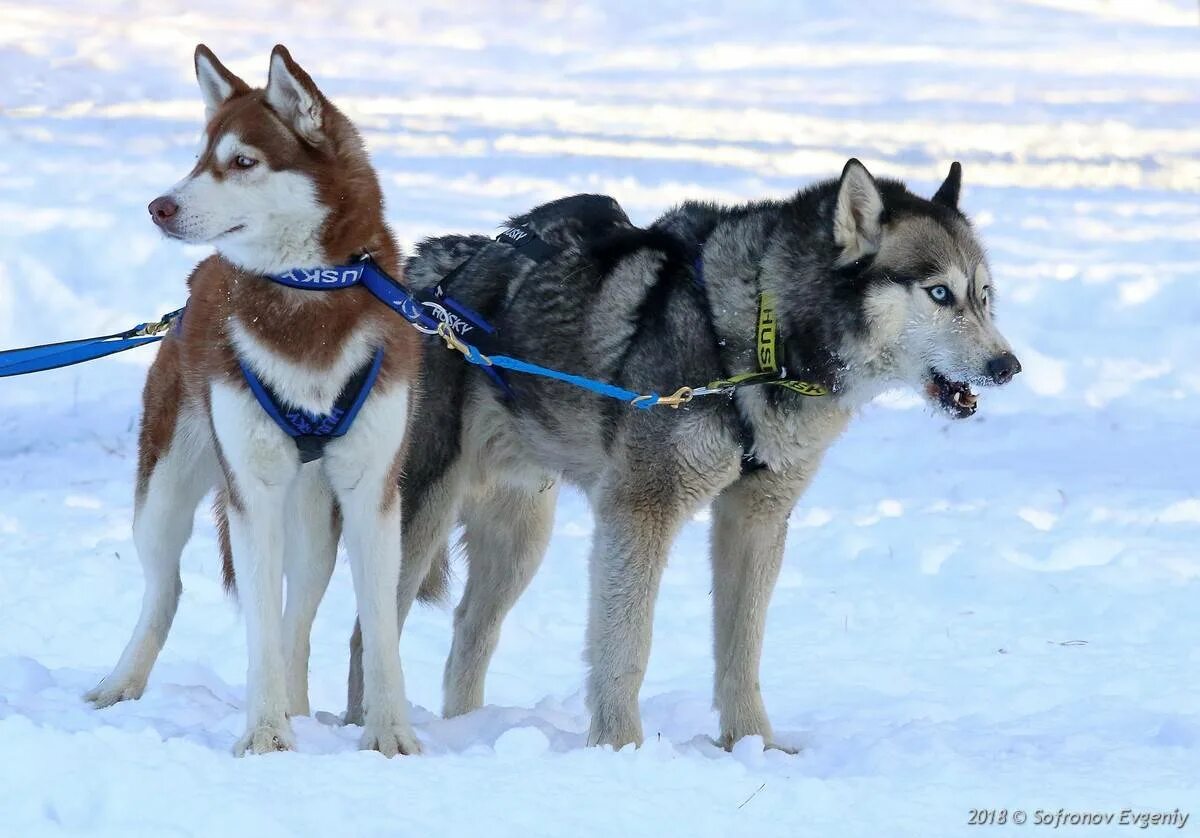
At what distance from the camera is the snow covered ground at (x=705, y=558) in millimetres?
3564

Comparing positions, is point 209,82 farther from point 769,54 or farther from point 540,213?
point 769,54

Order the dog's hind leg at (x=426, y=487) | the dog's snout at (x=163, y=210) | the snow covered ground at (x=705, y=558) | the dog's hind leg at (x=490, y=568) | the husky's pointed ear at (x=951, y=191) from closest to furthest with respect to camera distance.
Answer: the snow covered ground at (x=705, y=558)
the dog's snout at (x=163, y=210)
the husky's pointed ear at (x=951, y=191)
the dog's hind leg at (x=426, y=487)
the dog's hind leg at (x=490, y=568)

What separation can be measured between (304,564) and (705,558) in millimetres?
3005

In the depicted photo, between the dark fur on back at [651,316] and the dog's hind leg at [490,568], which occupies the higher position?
the dark fur on back at [651,316]

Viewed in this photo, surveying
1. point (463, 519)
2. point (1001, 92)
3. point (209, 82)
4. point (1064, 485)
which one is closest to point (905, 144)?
point (1001, 92)

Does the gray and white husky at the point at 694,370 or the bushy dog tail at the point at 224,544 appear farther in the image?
the bushy dog tail at the point at 224,544

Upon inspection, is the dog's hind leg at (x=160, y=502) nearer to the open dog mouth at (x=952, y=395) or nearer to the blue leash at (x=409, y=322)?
the blue leash at (x=409, y=322)

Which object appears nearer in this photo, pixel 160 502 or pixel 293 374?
pixel 293 374

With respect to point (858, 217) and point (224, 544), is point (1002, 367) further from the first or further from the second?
point (224, 544)

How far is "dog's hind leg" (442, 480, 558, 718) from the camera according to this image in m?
5.60

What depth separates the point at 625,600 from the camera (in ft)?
15.4

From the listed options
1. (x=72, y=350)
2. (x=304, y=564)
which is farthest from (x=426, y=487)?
(x=72, y=350)

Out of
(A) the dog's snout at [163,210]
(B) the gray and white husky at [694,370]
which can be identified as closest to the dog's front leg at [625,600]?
(B) the gray and white husky at [694,370]

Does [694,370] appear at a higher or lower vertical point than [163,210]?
lower
